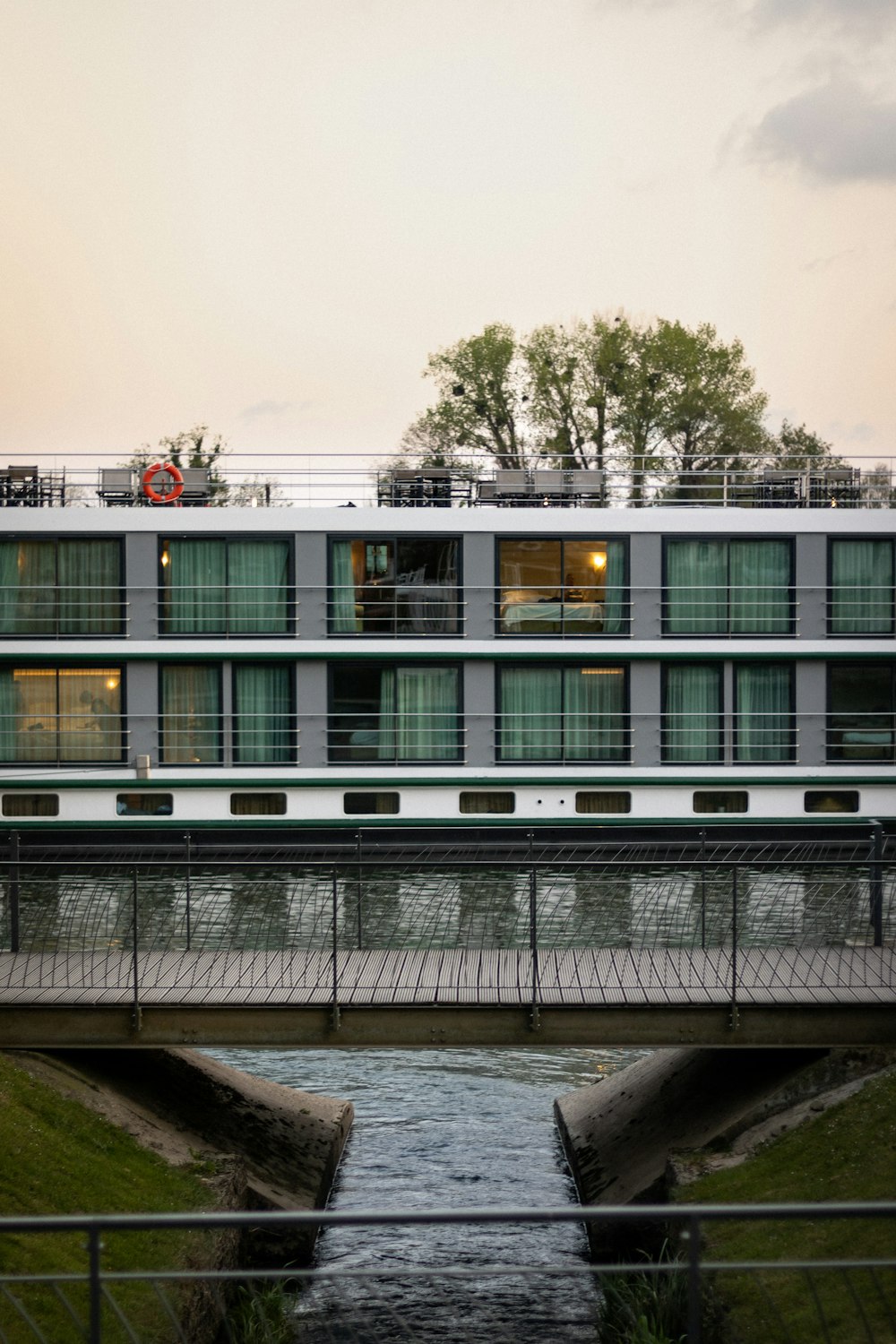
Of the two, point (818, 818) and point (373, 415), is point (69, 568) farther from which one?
point (373, 415)

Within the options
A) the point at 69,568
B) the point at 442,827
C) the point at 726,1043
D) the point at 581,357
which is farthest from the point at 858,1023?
the point at 581,357

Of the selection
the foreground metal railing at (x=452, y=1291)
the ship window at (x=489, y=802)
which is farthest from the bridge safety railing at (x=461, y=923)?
the ship window at (x=489, y=802)

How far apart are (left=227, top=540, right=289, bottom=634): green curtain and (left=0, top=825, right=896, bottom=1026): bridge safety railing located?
1431 centimetres

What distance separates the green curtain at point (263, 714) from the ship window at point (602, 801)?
18.5 feet

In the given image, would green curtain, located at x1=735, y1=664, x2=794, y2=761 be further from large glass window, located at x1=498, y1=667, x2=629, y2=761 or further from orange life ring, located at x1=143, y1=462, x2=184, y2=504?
orange life ring, located at x1=143, y1=462, x2=184, y2=504

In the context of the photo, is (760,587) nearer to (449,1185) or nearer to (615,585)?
(615,585)

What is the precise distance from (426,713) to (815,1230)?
18205 mm

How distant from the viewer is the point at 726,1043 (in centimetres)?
1089

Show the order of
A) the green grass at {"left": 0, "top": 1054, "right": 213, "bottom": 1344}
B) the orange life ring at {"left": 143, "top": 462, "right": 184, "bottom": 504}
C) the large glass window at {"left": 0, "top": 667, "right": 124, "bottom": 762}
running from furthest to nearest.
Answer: the orange life ring at {"left": 143, "top": 462, "right": 184, "bottom": 504} → the large glass window at {"left": 0, "top": 667, "right": 124, "bottom": 762} → the green grass at {"left": 0, "top": 1054, "right": 213, "bottom": 1344}

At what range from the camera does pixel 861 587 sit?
88.7 feet

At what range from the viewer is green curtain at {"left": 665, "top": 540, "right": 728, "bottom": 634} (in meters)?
26.7

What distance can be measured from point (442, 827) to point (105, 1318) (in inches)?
706

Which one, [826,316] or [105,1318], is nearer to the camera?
[105,1318]

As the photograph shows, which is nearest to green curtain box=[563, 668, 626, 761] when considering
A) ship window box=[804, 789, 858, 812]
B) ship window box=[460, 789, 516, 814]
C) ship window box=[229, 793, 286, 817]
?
ship window box=[460, 789, 516, 814]
